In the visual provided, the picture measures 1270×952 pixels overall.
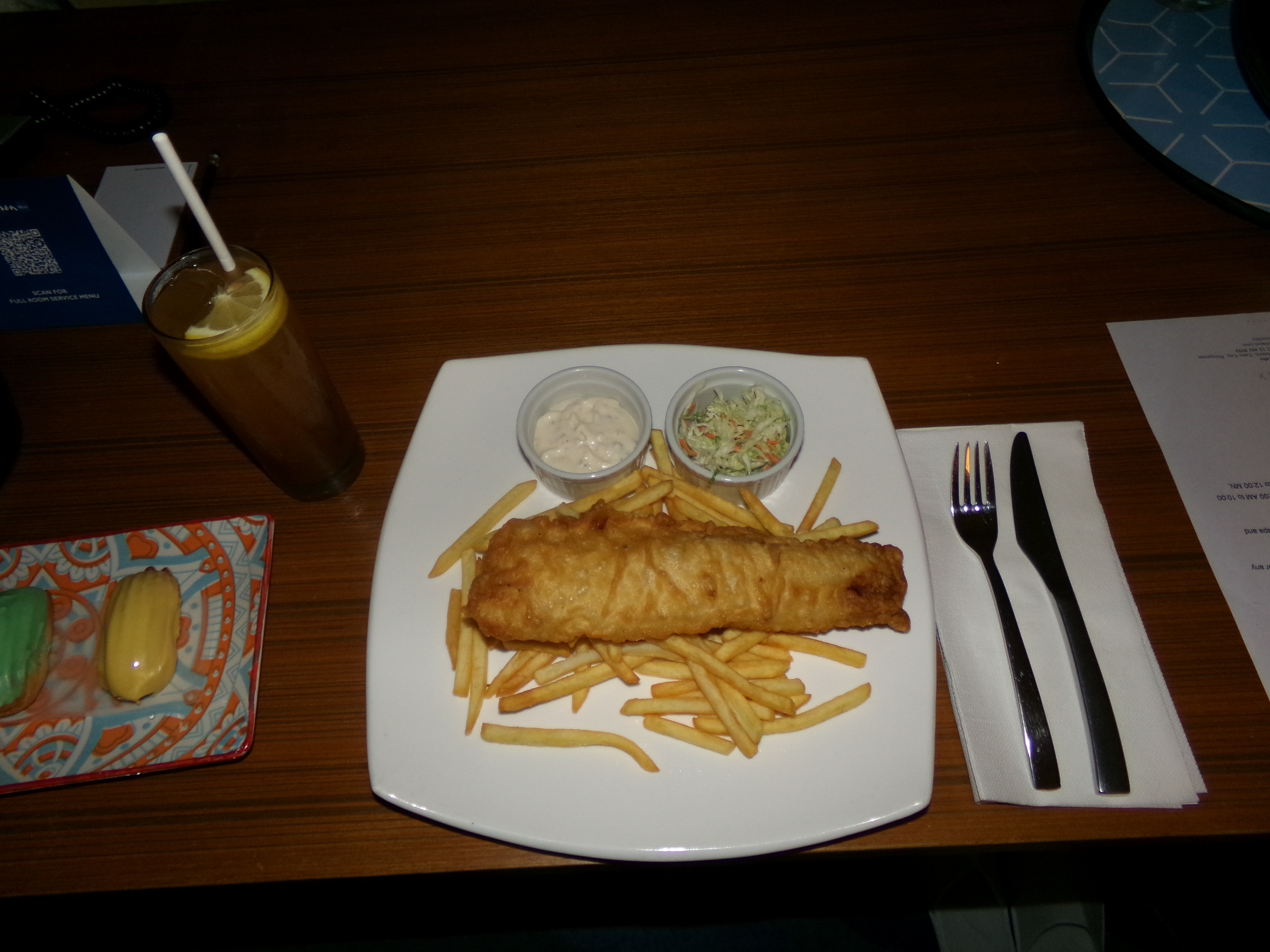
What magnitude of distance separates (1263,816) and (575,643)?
166 cm

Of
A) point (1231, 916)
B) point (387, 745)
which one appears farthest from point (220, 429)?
point (1231, 916)

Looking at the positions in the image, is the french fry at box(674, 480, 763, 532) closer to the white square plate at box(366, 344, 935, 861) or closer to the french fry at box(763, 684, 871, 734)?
the white square plate at box(366, 344, 935, 861)

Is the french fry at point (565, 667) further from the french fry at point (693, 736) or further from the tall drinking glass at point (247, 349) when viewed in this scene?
the tall drinking glass at point (247, 349)

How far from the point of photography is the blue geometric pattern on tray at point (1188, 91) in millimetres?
2676

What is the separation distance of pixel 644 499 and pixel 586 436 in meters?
0.28

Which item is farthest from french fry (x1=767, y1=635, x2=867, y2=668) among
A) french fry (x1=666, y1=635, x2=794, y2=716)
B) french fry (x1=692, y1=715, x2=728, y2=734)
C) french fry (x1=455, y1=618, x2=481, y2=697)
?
french fry (x1=455, y1=618, x2=481, y2=697)

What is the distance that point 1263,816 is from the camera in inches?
65.9

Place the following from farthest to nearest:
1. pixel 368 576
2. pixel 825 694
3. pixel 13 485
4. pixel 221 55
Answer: pixel 221 55, pixel 13 485, pixel 368 576, pixel 825 694

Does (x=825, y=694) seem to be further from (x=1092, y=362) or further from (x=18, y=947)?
(x=18, y=947)

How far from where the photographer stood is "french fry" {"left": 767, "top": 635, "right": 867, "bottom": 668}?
1773mm

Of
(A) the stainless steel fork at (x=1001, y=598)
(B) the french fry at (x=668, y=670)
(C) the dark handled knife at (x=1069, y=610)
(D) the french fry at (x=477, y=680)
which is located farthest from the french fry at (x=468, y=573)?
(C) the dark handled knife at (x=1069, y=610)

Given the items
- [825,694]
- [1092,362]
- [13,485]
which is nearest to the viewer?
[825,694]

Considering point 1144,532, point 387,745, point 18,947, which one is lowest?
point 18,947

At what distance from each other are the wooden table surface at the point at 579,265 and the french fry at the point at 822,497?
494mm
